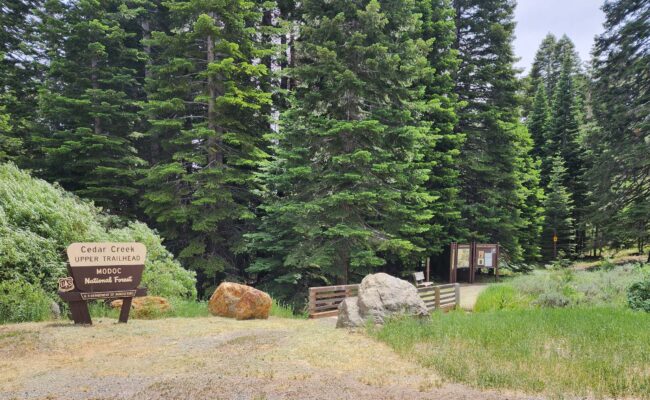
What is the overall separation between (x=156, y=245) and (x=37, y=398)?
8.90m

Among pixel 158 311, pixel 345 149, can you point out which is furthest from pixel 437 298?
pixel 158 311

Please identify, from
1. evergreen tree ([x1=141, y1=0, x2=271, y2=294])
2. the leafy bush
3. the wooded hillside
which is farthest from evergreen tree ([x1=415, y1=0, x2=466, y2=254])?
the leafy bush

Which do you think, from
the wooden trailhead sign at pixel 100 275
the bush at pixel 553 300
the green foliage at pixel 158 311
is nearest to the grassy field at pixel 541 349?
the bush at pixel 553 300

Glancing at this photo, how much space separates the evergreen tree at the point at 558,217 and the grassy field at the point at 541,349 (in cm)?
2915

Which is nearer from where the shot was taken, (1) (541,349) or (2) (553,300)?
(1) (541,349)

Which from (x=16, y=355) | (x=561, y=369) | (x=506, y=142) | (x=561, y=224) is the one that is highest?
(x=506, y=142)

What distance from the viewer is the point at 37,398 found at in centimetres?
498

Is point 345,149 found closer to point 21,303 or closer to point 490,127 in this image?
point 21,303

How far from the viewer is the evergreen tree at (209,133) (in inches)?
642

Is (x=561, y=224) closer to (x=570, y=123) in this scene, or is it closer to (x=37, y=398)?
(x=570, y=123)

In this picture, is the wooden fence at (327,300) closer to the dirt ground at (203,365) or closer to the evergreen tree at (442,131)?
the dirt ground at (203,365)

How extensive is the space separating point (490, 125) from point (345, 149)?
1304cm

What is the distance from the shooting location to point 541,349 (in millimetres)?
6570

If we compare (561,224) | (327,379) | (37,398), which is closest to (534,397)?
(327,379)
